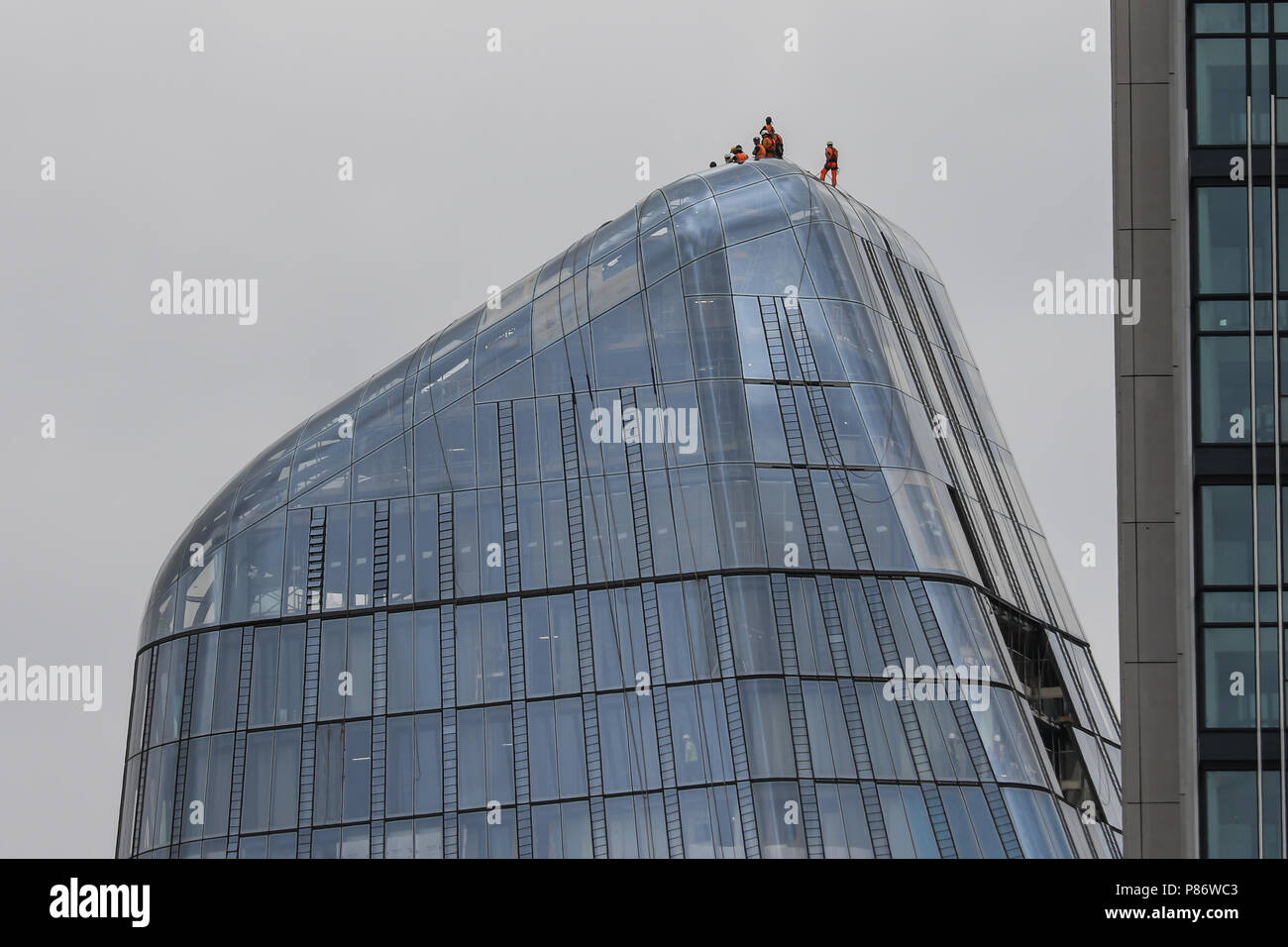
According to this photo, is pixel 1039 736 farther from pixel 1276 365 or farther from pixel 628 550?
pixel 1276 365

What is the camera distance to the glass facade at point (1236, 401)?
3753 centimetres

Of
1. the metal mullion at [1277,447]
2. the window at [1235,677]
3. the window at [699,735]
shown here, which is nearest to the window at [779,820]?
the window at [699,735]

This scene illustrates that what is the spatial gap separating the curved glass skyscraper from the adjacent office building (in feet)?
48.7

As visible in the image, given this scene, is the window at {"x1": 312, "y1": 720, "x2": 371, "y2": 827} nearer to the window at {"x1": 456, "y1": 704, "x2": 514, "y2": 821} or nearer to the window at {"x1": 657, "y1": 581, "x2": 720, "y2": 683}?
the window at {"x1": 456, "y1": 704, "x2": 514, "y2": 821}

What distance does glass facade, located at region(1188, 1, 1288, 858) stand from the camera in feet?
123

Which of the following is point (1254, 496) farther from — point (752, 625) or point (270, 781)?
point (270, 781)

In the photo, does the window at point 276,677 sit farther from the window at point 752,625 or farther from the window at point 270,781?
the window at point 752,625

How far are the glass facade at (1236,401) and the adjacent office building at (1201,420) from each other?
0.12 ft

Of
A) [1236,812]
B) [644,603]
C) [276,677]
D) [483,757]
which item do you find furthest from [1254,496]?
[276,677]

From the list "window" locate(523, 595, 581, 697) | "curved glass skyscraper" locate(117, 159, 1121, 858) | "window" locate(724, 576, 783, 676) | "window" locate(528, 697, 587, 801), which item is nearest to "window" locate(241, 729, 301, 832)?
"curved glass skyscraper" locate(117, 159, 1121, 858)

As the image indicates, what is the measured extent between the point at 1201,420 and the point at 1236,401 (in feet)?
2.44

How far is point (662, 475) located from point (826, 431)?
506 centimetres

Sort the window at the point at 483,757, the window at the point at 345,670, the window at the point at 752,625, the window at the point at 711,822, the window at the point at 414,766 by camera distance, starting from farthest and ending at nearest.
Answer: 1. the window at the point at 345,670
2. the window at the point at 414,766
3. the window at the point at 483,757
4. the window at the point at 752,625
5. the window at the point at 711,822
